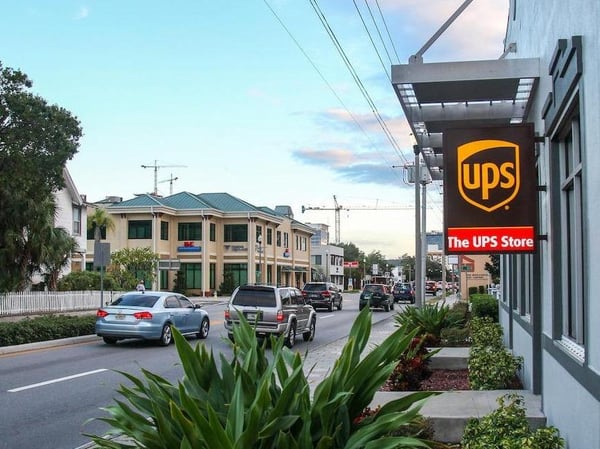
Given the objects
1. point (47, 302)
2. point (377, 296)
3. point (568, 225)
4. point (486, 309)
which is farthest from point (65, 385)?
point (377, 296)

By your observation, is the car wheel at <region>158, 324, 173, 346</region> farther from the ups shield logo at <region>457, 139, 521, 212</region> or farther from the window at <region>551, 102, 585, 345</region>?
the window at <region>551, 102, 585, 345</region>

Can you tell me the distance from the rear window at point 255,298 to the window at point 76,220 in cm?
2754

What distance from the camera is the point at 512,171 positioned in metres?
6.66

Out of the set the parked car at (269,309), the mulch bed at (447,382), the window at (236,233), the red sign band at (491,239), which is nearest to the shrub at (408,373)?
the mulch bed at (447,382)

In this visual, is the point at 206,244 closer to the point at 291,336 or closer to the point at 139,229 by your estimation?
the point at 139,229

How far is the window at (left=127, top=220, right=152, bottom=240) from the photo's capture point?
57.7 metres

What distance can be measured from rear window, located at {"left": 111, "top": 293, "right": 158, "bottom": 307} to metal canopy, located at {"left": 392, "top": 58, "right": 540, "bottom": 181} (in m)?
10.5

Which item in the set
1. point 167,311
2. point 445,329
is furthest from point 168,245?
point 445,329

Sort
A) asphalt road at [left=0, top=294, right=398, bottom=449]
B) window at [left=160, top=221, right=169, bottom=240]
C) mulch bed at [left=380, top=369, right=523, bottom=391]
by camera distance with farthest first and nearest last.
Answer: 1. window at [left=160, top=221, right=169, bottom=240]
2. mulch bed at [left=380, top=369, right=523, bottom=391]
3. asphalt road at [left=0, top=294, right=398, bottom=449]

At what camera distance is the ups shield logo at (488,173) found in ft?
21.8

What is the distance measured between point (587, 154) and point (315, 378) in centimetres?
916

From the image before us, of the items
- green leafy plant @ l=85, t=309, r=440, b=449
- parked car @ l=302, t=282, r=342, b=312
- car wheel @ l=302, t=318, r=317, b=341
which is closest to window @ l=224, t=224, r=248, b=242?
parked car @ l=302, t=282, r=342, b=312

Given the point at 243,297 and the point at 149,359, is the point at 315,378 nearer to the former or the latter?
the point at 149,359

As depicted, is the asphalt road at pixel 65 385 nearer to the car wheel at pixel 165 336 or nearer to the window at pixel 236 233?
the car wheel at pixel 165 336
